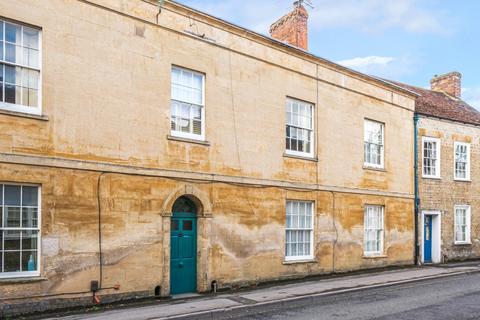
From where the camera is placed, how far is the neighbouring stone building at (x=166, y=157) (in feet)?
Answer: 33.3

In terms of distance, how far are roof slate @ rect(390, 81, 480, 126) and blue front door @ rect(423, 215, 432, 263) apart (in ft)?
15.6

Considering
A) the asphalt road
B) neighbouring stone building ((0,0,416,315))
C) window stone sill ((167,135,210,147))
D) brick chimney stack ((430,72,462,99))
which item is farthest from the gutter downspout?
window stone sill ((167,135,210,147))

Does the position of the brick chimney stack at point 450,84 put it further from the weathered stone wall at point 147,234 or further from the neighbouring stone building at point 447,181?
the weathered stone wall at point 147,234

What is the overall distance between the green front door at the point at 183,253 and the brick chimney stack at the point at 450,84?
782 inches

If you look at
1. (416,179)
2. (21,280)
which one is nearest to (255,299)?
(21,280)

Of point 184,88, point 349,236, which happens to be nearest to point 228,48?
point 184,88

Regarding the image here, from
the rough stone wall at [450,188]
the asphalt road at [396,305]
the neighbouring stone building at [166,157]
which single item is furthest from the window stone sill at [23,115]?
the rough stone wall at [450,188]

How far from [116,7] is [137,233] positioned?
546cm

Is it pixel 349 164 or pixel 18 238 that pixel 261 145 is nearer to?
pixel 349 164

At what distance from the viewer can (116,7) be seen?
11594 mm

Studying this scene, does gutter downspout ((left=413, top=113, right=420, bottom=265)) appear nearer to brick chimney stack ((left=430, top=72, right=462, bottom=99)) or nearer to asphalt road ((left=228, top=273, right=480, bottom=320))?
asphalt road ((left=228, top=273, right=480, bottom=320))

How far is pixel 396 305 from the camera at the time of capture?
11445 millimetres

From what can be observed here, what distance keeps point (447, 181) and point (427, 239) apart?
289 cm

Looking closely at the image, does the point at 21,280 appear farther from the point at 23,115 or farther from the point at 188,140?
the point at 188,140
